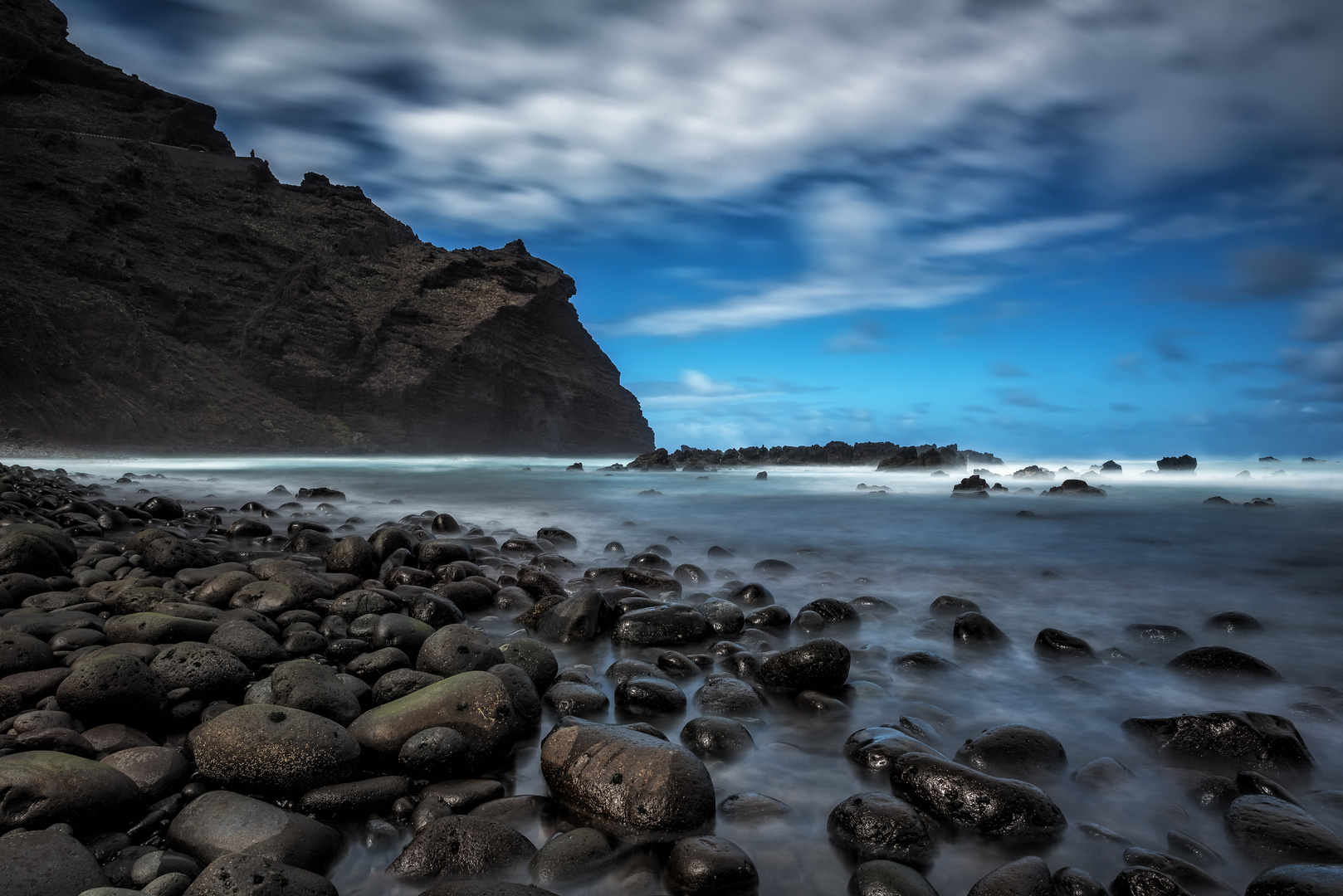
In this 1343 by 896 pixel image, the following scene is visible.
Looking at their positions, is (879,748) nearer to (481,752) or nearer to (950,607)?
(481,752)

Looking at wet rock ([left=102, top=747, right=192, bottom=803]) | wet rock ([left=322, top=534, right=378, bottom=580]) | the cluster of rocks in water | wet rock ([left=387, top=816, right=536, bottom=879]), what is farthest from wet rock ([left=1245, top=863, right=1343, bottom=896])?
wet rock ([left=322, top=534, right=378, bottom=580])

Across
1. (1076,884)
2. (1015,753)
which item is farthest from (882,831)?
(1015,753)

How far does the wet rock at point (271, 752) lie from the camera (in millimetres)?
2512

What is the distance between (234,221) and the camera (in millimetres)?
55000

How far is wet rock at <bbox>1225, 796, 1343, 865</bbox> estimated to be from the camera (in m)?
2.34

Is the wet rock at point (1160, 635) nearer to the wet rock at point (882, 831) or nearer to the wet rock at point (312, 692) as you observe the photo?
the wet rock at point (882, 831)

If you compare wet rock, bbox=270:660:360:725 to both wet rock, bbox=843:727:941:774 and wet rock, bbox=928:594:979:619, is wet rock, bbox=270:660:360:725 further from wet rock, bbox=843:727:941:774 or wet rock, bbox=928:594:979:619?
wet rock, bbox=928:594:979:619

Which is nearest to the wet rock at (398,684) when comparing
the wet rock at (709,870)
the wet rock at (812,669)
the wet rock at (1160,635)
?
the wet rock at (709,870)

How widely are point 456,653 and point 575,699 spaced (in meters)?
0.71

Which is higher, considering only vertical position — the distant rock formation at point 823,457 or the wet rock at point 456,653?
the distant rock formation at point 823,457

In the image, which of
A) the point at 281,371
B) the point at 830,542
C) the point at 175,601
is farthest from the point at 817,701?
the point at 281,371

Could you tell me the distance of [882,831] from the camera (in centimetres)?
241

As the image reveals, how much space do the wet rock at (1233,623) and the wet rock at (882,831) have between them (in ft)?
16.1

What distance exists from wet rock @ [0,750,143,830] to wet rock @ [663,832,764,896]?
187cm
